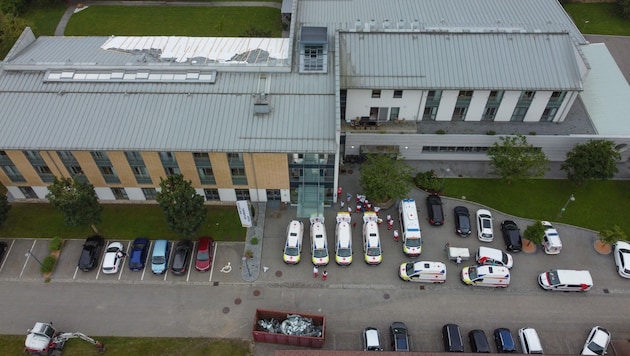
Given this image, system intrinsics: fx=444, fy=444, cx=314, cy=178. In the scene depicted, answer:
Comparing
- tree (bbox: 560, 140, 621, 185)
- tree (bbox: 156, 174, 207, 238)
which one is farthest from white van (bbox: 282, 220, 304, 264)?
tree (bbox: 560, 140, 621, 185)

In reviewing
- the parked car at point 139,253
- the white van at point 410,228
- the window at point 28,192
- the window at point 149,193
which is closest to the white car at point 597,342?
the white van at point 410,228

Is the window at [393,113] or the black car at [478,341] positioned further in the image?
the window at [393,113]

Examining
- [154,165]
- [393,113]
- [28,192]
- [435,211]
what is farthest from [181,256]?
[393,113]

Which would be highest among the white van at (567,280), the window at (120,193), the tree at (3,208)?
the window at (120,193)

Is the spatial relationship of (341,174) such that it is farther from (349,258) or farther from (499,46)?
(499,46)

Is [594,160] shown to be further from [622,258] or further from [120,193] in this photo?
[120,193]

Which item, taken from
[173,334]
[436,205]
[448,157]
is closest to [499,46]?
[448,157]

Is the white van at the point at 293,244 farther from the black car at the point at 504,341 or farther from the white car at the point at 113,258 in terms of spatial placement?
the black car at the point at 504,341
